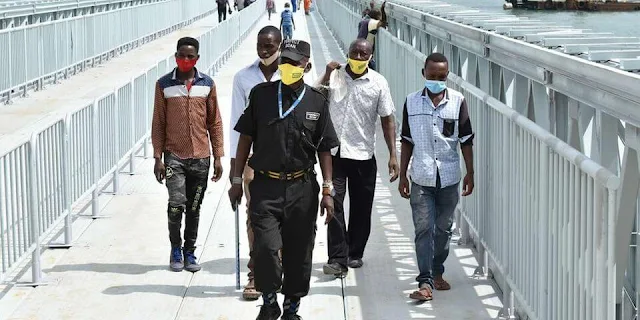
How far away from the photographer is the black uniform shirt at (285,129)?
291 inches

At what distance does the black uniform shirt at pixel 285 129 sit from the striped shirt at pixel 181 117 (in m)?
1.65

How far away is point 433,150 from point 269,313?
61.9 inches

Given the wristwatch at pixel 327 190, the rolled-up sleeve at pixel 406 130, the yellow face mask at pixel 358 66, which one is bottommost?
the wristwatch at pixel 327 190

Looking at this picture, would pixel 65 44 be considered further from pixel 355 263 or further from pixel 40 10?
pixel 355 263

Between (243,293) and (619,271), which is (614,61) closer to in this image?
(619,271)

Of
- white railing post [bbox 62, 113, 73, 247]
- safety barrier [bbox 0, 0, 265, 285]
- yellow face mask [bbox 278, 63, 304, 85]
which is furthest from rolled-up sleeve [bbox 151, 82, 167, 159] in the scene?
yellow face mask [bbox 278, 63, 304, 85]

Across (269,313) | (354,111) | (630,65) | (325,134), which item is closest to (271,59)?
(354,111)

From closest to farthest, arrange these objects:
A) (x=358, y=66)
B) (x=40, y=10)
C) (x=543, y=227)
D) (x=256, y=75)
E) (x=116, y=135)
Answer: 1. (x=543, y=227)
2. (x=256, y=75)
3. (x=358, y=66)
4. (x=116, y=135)
5. (x=40, y=10)

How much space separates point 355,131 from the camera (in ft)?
29.0

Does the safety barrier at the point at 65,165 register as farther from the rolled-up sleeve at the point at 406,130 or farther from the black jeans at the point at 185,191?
the rolled-up sleeve at the point at 406,130

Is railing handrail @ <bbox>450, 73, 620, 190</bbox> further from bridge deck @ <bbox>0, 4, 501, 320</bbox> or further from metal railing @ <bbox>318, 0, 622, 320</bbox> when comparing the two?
bridge deck @ <bbox>0, 4, 501, 320</bbox>

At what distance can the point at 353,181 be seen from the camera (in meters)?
9.03

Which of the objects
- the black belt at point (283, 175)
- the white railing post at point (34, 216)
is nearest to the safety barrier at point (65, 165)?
the white railing post at point (34, 216)

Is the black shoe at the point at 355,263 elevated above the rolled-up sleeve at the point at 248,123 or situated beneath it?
situated beneath
